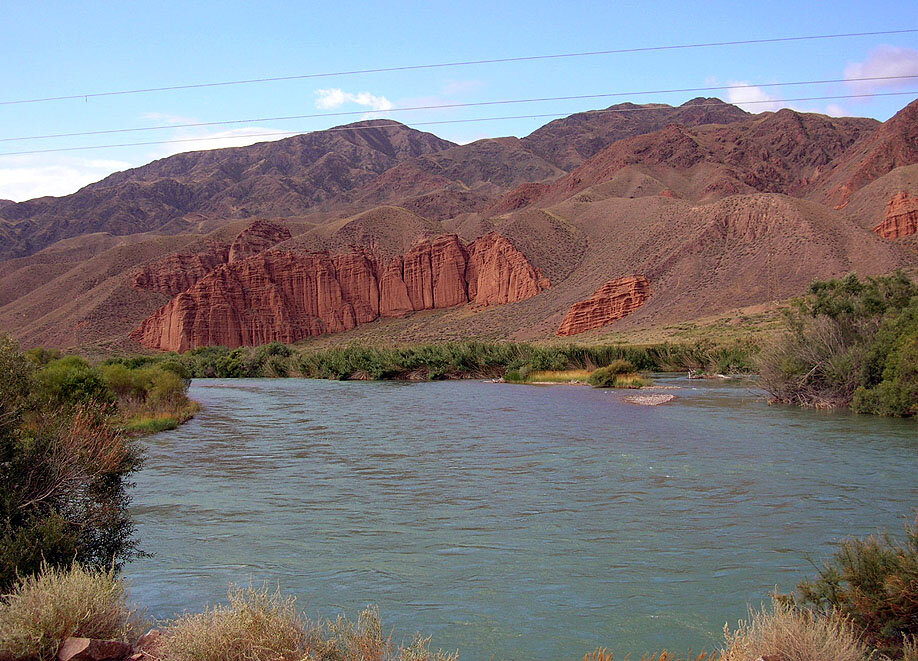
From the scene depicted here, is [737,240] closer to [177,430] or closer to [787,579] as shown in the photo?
[177,430]

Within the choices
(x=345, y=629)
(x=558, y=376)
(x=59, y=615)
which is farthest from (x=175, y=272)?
(x=345, y=629)

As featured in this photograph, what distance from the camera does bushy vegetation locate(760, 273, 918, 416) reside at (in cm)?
2528

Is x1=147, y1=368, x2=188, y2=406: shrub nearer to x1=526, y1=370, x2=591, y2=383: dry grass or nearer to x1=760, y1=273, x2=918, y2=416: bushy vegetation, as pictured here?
x1=526, y1=370, x2=591, y2=383: dry grass

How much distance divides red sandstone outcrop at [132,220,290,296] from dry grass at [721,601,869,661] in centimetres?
11499

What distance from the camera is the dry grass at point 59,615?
6105 mm

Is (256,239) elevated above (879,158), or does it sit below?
below

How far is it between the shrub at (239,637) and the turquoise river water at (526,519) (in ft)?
7.55

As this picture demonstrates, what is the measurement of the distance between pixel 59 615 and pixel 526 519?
814cm

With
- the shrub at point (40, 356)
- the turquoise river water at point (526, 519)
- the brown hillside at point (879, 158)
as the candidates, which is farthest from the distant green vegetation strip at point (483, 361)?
the brown hillside at point (879, 158)

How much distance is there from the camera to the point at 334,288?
4439 inches

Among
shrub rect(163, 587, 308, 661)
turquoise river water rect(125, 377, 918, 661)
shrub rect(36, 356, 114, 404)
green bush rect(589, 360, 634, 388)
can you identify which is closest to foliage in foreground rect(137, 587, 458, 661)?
shrub rect(163, 587, 308, 661)

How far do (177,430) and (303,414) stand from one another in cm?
665

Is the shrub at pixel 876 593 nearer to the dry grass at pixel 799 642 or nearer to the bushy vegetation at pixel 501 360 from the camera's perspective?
the dry grass at pixel 799 642

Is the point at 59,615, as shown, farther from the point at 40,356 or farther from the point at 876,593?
the point at 40,356
